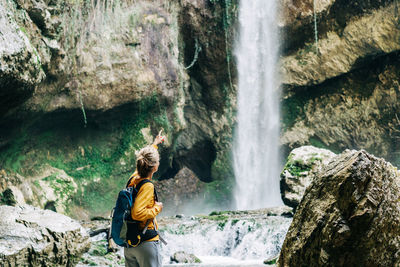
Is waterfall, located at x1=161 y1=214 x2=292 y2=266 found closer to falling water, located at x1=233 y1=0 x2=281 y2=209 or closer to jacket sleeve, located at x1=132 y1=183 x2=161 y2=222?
jacket sleeve, located at x1=132 y1=183 x2=161 y2=222

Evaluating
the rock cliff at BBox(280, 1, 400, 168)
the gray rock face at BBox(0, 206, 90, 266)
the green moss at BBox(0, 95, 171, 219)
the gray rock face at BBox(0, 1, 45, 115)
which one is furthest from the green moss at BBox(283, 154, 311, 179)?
the rock cliff at BBox(280, 1, 400, 168)

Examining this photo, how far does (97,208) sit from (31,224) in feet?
26.1

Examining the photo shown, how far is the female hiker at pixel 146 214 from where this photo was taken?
262 cm

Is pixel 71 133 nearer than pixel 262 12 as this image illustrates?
Yes

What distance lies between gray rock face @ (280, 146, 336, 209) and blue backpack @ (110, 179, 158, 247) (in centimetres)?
594

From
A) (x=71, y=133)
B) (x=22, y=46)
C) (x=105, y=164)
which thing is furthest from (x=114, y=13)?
(x=22, y=46)

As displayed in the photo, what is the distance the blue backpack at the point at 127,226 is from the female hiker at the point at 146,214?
24 mm

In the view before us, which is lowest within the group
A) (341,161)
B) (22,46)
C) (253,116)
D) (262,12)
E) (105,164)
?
(105,164)

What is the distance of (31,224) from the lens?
4.95m

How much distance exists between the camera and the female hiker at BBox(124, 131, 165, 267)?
2.62m

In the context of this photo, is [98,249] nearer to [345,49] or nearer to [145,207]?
[145,207]

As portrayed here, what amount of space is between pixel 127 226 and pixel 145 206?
18 centimetres

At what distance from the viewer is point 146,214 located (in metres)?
2.61

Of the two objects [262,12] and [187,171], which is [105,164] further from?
[262,12]
